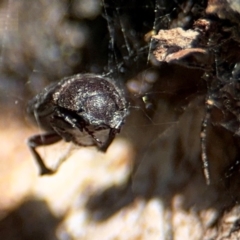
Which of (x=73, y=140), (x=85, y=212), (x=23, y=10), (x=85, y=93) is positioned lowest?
(x=85, y=212)

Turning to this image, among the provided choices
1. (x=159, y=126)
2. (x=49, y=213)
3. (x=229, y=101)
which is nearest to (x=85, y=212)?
(x=49, y=213)

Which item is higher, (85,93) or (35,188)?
(85,93)

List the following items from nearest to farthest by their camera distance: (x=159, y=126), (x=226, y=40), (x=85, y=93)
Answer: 1. (x=226, y=40)
2. (x=85, y=93)
3. (x=159, y=126)

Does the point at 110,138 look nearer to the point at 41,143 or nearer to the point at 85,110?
the point at 85,110

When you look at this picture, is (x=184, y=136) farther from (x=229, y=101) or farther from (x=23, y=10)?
(x=23, y=10)

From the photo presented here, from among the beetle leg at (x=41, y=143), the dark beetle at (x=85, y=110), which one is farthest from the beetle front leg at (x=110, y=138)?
the beetle leg at (x=41, y=143)

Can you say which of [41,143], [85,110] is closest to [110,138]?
[85,110]

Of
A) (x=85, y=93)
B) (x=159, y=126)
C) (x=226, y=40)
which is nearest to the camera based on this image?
(x=226, y=40)
